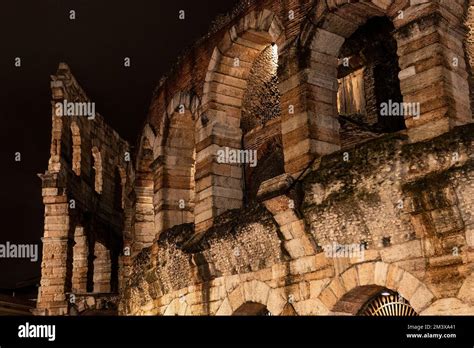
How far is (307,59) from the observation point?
9234 millimetres

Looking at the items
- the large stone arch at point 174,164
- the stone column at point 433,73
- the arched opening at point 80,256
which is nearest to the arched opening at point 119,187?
the arched opening at point 80,256

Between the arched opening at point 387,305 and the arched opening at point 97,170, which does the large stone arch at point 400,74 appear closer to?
the arched opening at point 387,305

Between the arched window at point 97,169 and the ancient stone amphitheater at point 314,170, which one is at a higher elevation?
the arched window at point 97,169

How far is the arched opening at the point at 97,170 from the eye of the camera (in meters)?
23.1

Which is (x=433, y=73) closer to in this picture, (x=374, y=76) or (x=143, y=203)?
(x=374, y=76)

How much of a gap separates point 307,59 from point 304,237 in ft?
8.02

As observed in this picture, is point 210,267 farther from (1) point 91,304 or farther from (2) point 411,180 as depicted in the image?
(1) point 91,304

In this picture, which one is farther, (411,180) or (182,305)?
(182,305)

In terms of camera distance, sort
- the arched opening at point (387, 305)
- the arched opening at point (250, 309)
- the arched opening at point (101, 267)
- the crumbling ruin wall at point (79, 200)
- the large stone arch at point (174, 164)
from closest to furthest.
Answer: the arched opening at point (387, 305) → the arched opening at point (250, 309) → the large stone arch at point (174, 164) → the crumbling ruin wall at point (79, 200) → the arched opening at point (101, 267)

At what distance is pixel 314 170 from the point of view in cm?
858

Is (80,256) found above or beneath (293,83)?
beneath

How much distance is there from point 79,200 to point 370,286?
45.8 feet

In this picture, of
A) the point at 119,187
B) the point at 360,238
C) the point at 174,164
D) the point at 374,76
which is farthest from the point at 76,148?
the point at 360,238
